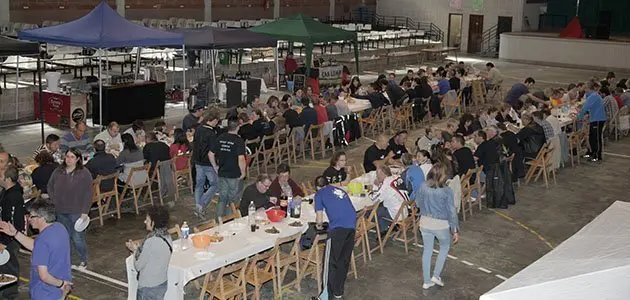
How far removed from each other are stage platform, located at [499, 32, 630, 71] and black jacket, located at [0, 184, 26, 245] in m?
28.7

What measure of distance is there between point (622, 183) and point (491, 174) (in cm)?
364

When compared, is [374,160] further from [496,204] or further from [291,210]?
[291,210]

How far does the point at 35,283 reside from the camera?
661 centimetres

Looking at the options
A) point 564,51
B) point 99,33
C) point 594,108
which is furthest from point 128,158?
point 564,51

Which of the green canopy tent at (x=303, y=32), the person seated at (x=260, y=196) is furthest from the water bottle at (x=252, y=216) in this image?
the green canopy tent at (x=303, y=32)

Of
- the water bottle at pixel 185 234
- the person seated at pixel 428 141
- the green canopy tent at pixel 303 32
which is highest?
the green canopy tent at pixel 303 32

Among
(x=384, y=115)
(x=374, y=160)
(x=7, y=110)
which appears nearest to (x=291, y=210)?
(x=374, y=160)

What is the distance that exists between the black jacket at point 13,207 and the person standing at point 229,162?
10.1 feet

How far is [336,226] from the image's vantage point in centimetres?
830

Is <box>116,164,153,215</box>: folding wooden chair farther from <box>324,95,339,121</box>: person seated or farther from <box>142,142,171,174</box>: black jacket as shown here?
<box>324,95,339,121</box>: person seated

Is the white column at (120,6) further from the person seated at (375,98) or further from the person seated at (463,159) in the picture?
the person seated at (463,159)

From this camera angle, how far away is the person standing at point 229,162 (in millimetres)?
10508

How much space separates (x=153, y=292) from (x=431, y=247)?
10.8 feet

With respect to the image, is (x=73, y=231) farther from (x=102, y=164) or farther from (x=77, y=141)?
(x=77, y=141)
